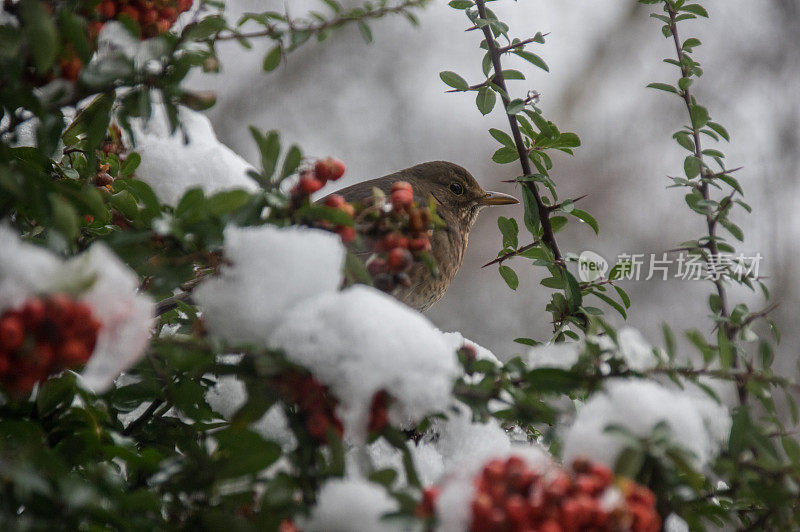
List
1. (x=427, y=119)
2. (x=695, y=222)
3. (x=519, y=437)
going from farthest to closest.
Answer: (x=427, y=119) < (x=695, y=222) < (x=519, y=437)

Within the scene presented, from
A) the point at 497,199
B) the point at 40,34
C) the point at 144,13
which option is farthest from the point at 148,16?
the point at 497,199

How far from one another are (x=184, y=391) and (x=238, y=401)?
123mm

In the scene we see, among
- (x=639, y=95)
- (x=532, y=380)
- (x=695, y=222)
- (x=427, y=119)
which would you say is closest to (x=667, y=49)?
(x=639, y=95)

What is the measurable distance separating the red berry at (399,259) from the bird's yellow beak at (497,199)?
52.9 inches

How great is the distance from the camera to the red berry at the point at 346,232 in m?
0.72

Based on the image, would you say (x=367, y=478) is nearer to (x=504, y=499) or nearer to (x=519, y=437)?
(x=504, y=499)

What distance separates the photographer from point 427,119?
486 cm

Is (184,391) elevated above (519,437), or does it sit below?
above

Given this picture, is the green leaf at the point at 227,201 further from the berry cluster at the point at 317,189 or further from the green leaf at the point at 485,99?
the green leaf at the point at 485,99

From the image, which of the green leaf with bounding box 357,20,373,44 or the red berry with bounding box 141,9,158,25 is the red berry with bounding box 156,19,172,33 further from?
the green leaf with bounding box 357,20,373,44

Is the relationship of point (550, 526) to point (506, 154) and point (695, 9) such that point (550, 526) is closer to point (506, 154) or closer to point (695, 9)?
point (506, 154)

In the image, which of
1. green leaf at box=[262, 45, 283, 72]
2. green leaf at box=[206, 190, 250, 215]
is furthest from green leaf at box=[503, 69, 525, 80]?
green leaf at box=[206, 190, 250, 215]

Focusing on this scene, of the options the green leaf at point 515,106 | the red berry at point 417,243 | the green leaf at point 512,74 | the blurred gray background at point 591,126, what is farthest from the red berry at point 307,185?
the blurred gray background at point 591,126

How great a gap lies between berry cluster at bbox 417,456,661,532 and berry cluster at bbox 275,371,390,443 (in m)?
0.09
